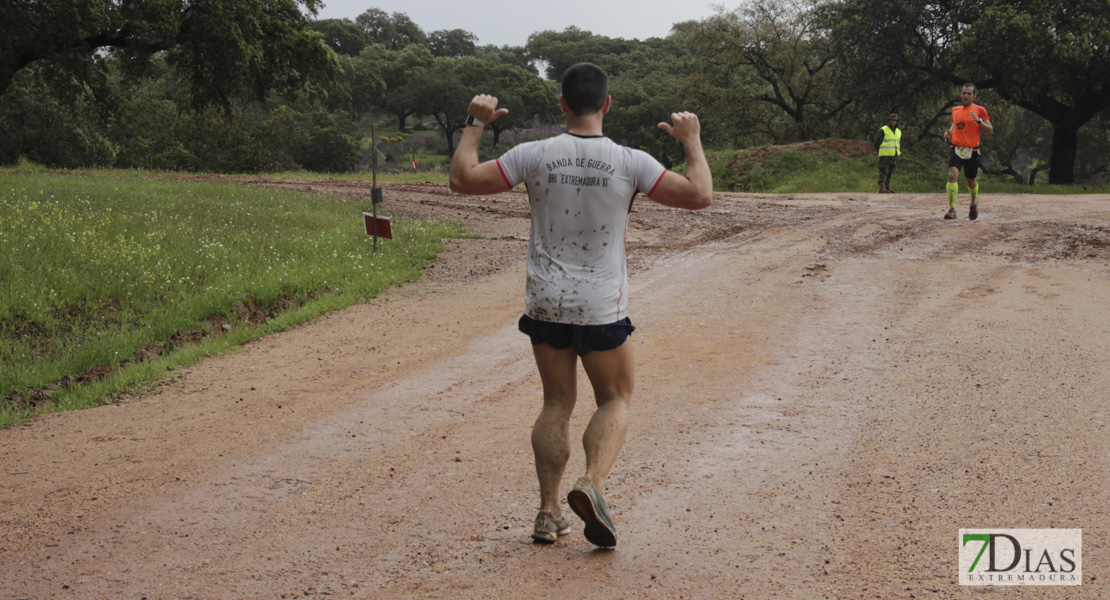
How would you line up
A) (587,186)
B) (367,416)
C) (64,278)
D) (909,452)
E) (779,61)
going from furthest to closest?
1. (779,61)
2. (64,278)
3. (367,416)
4. (909,452)
5. (587,186)

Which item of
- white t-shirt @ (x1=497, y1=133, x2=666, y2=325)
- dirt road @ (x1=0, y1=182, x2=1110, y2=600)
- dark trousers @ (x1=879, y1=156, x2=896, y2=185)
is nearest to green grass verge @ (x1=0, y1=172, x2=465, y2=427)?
dirt road @ (x1=0, y1=182, x2=1110, y2=600)

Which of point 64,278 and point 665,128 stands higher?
point 665,128

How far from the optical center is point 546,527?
12.5 feet

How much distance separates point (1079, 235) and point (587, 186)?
1197cm

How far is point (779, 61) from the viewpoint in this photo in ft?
122

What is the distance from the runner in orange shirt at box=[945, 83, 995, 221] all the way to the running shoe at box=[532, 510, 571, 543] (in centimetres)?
1192

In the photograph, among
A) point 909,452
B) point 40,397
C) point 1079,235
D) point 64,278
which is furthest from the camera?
point 1079,235

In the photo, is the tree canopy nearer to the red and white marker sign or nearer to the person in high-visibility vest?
the red and white marker sign

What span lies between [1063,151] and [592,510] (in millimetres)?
29654

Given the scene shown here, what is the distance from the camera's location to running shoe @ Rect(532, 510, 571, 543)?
12.5ft

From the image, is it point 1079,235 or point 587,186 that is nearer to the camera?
point 587,186

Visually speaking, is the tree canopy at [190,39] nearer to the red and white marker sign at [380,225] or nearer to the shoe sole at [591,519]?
the red and white marker sign at [380,225]

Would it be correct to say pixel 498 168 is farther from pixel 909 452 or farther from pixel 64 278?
pixel 64 278

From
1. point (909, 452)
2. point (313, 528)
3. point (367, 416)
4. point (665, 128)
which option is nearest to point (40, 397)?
point (367, 416)
